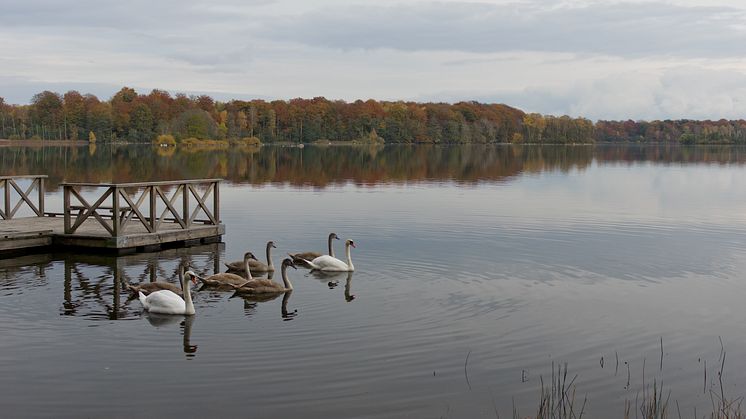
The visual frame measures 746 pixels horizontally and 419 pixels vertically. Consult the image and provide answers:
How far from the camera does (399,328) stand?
1536cm

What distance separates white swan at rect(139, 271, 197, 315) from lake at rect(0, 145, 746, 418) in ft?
0.58

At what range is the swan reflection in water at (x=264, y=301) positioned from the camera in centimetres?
1653

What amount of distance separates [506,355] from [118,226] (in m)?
13.9

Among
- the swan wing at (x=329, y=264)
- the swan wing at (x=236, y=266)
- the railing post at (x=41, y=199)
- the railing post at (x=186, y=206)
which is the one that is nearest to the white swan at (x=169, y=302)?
the swan wing at (x=236, y=266)

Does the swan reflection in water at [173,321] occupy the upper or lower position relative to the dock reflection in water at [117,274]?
lower

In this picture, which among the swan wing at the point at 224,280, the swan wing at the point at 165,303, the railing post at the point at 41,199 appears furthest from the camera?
the railing post at the point at 41,199

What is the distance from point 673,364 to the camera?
44.8ft

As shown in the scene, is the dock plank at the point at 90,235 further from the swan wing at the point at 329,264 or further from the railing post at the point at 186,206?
the swan wing at the point at 329,264

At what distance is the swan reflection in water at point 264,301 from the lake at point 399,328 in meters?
0.08

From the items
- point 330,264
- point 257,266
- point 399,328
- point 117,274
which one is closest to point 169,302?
point 399,328

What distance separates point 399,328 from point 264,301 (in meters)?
3.62

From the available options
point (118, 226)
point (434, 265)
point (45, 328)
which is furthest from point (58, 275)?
point (434, 265)

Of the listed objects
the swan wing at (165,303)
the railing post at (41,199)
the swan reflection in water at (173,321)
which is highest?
the railing post at (41,199)

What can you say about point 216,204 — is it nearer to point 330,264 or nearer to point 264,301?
point 330,264
